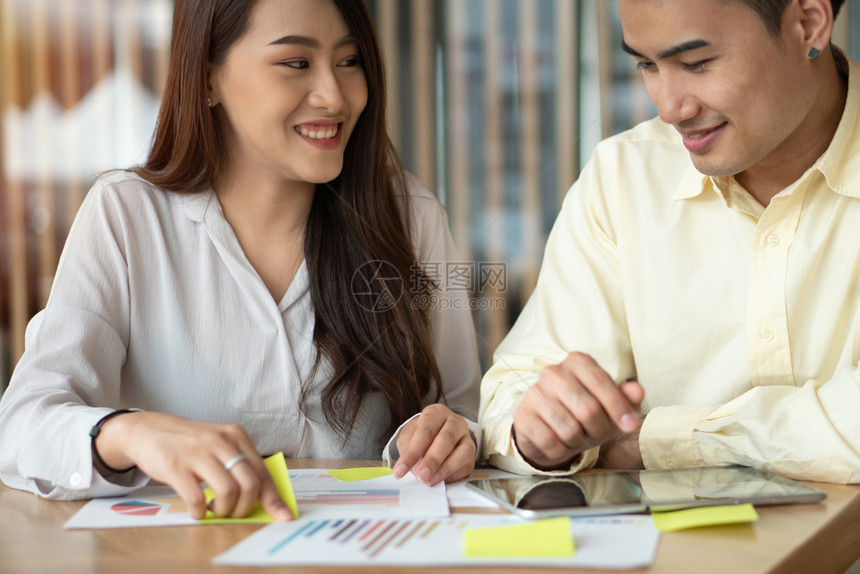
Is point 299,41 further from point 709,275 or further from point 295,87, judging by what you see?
point 709,275

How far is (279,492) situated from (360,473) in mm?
167

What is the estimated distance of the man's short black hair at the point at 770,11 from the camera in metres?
0.93

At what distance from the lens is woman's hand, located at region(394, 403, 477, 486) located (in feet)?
2.79

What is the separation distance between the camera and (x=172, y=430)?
0.76 metres

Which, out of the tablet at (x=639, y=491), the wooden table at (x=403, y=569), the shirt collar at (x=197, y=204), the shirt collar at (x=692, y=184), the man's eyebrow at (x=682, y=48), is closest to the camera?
the wooden table at (x=403, y=569)

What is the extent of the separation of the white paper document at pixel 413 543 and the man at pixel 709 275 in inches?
5.7

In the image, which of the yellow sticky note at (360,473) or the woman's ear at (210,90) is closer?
the yellow sticky note at (360,473)

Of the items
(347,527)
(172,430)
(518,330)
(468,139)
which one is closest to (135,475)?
(172,430)

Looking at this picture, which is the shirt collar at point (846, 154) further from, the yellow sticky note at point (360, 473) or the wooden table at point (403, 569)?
the yellow sticky note at point (360, 473)

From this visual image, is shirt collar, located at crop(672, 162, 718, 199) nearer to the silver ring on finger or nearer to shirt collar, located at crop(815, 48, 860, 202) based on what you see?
shirt collar, located at crop(815, 48, 860, 202)

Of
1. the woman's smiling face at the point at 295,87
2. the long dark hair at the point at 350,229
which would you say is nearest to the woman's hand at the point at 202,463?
the long dark hair at the point at 350,229

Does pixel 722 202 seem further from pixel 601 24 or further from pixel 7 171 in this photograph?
pixel 7 171

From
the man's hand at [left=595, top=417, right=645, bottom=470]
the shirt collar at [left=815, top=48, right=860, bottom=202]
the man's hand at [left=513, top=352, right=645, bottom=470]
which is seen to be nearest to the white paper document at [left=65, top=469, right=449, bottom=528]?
the man's hand at [left=513, top=352, right=645, bottom=470]

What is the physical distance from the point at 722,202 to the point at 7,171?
254cm
